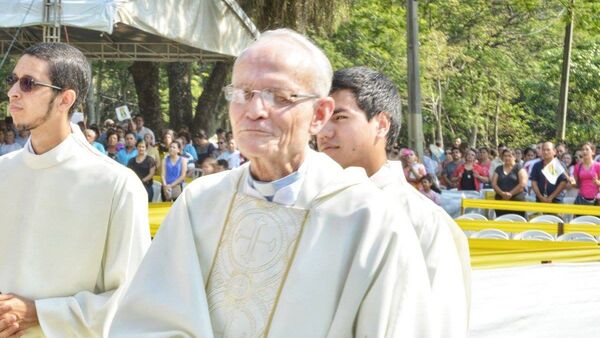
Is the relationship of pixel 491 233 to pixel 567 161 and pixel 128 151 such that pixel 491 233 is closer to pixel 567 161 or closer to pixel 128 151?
pixel 128 151

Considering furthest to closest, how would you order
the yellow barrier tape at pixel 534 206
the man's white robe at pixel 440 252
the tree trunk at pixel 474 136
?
the tree trunk at pixel 474 136 < the yellow barrier tape at pixel 534 206 < the man's white robe at pixel 440 252

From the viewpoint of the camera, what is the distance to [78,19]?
12.1 meters

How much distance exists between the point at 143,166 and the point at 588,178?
20.3ft

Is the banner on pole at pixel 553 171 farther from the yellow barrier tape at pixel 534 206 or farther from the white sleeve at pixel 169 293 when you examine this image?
the white sleeve at pixel 169 293

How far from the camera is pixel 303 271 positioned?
291 centimetres

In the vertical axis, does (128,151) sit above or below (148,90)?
above

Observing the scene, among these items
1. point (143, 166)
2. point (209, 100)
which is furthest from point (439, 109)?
point (143, 166)

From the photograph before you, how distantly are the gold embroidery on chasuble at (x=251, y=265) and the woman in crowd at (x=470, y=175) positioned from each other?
15895 millimetres

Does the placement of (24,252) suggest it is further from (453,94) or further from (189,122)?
(453,94)

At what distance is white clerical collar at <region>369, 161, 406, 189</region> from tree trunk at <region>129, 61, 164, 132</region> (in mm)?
20590

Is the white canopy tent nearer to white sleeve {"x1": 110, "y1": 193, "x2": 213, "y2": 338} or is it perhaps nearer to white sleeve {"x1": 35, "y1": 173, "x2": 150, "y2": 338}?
white sleeve {"x1": 35, "y1": 173, "x2": 150, "y2": 338}

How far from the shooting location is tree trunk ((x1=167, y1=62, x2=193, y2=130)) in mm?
24203

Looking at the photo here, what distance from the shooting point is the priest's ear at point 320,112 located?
115 inches

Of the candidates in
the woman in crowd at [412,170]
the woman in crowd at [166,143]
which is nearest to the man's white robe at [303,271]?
the woman in crowd at [412,170]
